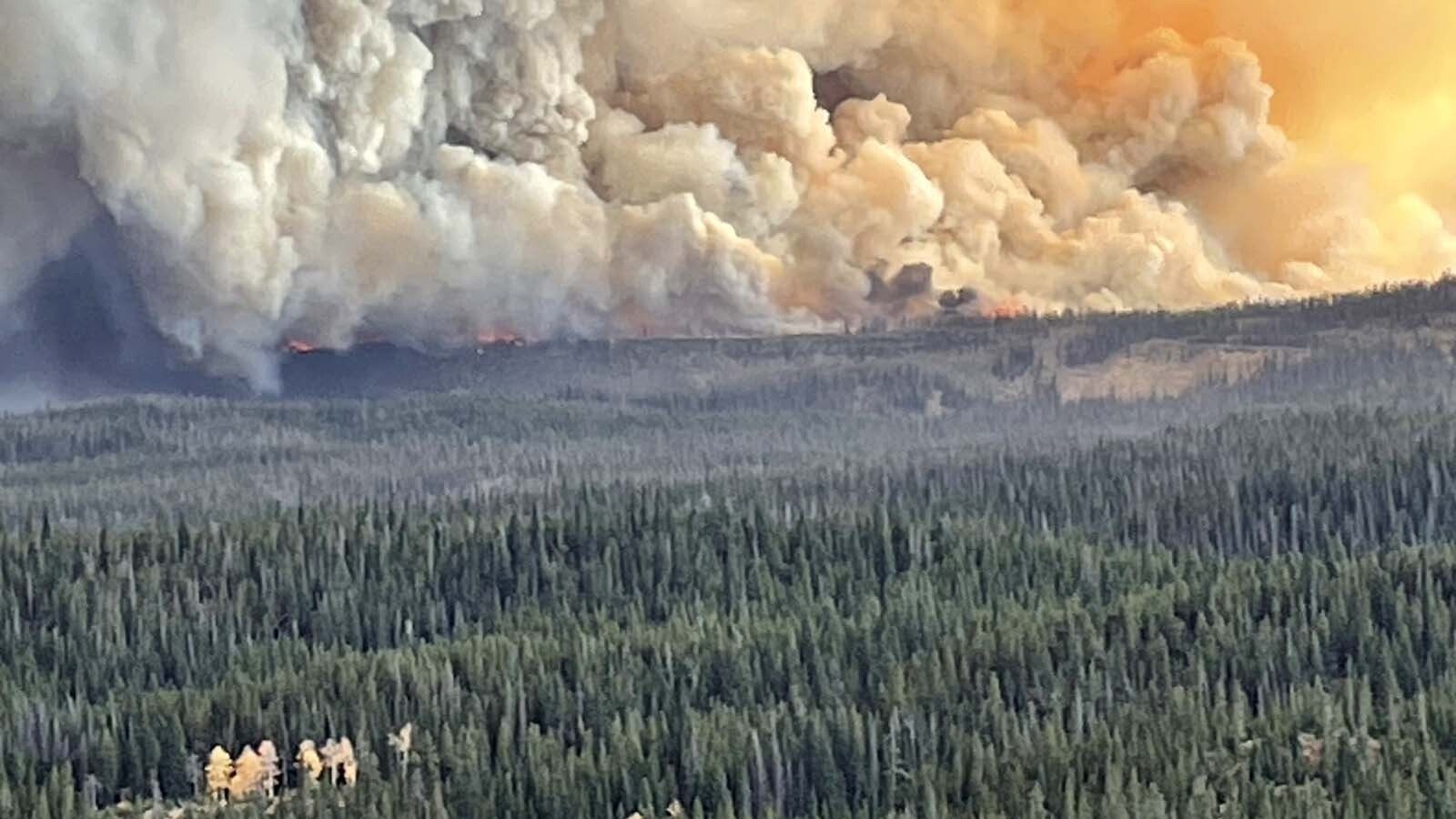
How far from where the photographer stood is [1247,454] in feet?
428

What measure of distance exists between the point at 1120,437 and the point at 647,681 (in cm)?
7288

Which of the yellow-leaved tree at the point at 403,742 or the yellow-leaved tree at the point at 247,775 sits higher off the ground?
the yellow-leaved tree at the point at 403,742

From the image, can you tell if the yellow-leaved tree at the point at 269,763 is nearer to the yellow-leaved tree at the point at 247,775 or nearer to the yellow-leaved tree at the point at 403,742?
the yellow-leaved tree at the point at 247,775

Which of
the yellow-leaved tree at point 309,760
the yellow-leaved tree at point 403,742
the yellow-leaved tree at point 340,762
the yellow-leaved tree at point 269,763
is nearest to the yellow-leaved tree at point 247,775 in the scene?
the yellow-leaved tree at point 269,763

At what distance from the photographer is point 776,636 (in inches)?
3420

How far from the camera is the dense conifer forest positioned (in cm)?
6588

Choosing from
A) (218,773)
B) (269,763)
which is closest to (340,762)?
(269,763)

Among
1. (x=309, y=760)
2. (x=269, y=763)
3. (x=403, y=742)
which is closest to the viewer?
(x=309, y=760)

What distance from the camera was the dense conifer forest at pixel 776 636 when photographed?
2594 inches

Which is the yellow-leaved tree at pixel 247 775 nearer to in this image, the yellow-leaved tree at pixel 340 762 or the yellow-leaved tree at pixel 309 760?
the yellow-leaved tree at pixel 309 760

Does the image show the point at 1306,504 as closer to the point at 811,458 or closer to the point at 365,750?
the point at 811,458

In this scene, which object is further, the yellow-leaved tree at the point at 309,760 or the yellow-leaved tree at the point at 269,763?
the yellow-leaved tree at the point at 269,763

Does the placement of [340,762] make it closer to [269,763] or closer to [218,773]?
[269,763]

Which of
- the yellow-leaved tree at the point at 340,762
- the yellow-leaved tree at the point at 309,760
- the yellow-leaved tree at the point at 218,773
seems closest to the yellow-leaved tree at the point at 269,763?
the yellow-leaved tree at the point at 309,760
